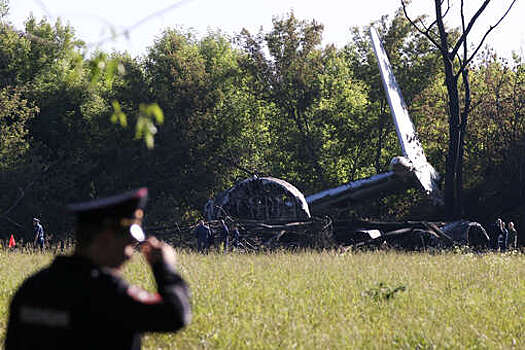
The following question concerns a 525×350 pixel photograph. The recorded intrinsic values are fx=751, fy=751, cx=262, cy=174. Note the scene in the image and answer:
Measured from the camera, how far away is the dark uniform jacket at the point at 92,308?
10.6 feet

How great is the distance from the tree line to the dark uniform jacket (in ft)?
110

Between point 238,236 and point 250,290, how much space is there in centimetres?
1328

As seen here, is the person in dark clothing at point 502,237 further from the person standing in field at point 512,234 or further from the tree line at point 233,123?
the tree line at point 233,123

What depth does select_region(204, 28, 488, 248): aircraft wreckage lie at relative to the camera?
2519cm

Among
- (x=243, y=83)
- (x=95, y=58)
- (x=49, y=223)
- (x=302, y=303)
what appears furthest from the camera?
(x=243, y=83)

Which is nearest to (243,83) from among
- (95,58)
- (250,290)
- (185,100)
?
(185,100)

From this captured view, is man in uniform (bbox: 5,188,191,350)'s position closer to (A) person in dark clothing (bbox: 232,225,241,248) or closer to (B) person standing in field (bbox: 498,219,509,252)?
(A) person in dark clothing (bbox: 232,225,241,248)

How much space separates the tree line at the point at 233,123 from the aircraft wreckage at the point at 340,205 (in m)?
5.22

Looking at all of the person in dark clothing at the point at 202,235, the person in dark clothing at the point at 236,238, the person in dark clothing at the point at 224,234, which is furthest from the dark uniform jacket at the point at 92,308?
the person in dark clothing at the point at 236,238

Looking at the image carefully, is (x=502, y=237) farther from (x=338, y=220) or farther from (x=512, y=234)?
(x=338, y=220)

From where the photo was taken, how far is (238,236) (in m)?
24.6

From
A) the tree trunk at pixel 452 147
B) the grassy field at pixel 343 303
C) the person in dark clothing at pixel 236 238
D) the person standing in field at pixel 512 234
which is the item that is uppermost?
the tree trunk at pixel 452 147

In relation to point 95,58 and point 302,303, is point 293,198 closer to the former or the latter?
point 302,303

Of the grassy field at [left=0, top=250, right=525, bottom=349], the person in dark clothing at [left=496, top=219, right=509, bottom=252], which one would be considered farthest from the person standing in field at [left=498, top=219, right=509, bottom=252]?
the grassy field at [left=0, top=250, right=525, bottom=349]
